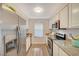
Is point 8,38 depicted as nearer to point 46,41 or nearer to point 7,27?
point 7,27

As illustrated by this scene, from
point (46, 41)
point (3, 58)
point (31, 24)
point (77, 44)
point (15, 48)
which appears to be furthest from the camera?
point (46, 41)

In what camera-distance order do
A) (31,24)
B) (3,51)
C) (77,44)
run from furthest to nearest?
(31,24)
(77,44)
(3,51)

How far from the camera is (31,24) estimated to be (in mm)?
2701

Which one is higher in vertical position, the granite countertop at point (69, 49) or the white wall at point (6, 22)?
the white wall at point (6, 22)

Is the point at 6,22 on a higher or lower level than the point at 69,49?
higher

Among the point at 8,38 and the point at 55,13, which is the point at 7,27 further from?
the point at 55,13

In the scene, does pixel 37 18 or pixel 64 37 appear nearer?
pixel 64 37

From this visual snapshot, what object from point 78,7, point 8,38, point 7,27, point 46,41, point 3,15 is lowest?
point 46,41

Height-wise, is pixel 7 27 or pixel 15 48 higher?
pixel 7 27

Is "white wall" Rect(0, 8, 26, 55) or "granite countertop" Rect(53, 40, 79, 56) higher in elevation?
"white wall" Rect(0, 8, 26, 55)

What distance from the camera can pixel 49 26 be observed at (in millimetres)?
3119

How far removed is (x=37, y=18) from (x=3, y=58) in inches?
96.2

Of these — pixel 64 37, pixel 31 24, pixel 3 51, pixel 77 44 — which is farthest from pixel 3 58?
pixel 64 37

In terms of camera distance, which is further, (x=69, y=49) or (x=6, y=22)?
(x=69, y=49)
